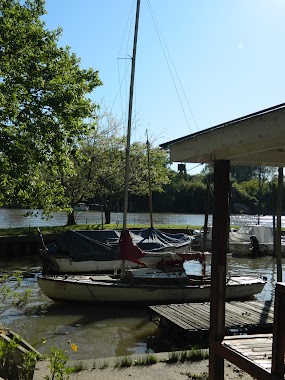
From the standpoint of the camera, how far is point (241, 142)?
4.66 m

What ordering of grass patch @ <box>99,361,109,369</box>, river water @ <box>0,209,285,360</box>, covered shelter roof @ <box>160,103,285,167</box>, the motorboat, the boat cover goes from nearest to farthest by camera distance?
covered shelter roof @ <box>160,103,285,167</box> < grass patch @ <box>99,361,109,369</box> < river water @ <box>0,209,285,360</box> < the boat cover < the motorboat

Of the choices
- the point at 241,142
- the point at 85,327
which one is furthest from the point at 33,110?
the point at 241,142

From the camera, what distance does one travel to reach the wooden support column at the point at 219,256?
5609mm

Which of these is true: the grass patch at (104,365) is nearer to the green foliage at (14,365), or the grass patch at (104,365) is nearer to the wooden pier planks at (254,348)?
the green foliage at (14,365)

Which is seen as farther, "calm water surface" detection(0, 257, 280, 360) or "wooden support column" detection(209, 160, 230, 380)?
"calm water surface" detection(0, 257, 280, 360)

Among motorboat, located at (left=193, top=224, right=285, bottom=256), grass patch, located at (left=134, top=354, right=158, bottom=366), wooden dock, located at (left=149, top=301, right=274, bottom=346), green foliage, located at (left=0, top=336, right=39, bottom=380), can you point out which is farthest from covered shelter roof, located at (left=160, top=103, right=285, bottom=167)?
motorboat, located at (left=193, top=224, right=285, bottom=256)

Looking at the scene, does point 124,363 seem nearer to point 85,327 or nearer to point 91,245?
point 85,327

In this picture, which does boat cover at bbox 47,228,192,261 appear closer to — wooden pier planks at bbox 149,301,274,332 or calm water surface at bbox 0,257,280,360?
calm water surface at bbox 0,257,280,360

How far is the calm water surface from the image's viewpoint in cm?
1112

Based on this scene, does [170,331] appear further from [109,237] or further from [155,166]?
[155,166]

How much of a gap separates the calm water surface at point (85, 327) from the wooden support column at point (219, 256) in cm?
540

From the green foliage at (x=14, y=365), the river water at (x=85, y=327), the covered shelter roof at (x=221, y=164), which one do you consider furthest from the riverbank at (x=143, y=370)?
the river water at (x=85, y=327)

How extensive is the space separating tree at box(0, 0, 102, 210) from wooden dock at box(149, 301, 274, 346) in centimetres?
447

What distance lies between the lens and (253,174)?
120 m
